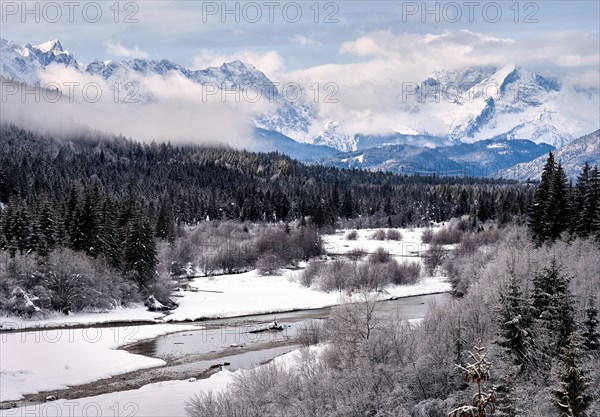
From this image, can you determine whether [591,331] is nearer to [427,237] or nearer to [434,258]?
[434,258]

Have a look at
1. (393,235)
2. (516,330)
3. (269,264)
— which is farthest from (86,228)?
(393,235)

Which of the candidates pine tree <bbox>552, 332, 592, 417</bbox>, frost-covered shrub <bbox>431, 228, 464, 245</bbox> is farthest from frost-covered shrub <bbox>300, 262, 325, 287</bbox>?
pine tree <bbox>552, 332, 592, 417</bbox>

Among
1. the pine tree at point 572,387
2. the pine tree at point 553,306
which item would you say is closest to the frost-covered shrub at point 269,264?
the pine tree at point 553,306

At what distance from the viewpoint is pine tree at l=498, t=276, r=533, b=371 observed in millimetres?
43656

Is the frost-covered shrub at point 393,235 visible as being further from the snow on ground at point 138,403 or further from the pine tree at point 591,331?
the pine tree at point 591,331

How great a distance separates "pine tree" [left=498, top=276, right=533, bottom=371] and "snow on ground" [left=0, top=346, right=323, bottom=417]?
16.3 metres

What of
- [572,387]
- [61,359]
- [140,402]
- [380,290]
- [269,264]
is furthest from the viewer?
[269,264]

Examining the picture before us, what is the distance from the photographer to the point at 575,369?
26.1m

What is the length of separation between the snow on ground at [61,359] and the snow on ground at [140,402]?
433 cm

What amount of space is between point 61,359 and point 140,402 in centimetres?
1424

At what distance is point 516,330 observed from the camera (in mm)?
44188

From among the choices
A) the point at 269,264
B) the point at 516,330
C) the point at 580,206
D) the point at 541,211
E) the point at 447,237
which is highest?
the point at 580,206

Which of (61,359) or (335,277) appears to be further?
(335,277)

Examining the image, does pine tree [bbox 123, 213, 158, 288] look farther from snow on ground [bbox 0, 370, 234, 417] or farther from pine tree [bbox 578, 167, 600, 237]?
pine tree [bbox 578, 167, 600, 237]
